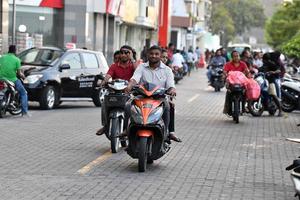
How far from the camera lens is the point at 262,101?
2150 cm

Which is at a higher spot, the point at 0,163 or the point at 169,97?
the point at 169,97

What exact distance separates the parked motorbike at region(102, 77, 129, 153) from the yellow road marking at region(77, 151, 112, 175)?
0.26 meters

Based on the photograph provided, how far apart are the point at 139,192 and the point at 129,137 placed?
1733 mm

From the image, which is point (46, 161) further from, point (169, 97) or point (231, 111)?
point (231, 111)

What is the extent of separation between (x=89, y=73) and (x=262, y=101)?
492cm

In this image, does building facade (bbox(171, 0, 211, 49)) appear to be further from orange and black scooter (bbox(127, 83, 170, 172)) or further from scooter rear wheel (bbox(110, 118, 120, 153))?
orange and black scooter (bbox(127, 83, 170, 172))

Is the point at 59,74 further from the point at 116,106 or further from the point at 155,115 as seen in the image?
the point at 155,115

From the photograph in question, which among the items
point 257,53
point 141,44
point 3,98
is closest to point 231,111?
point 3,98

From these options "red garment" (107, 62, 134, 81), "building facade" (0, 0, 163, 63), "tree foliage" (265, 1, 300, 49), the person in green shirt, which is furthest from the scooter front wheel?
"tree foliage" (265, 1, 300, 49)

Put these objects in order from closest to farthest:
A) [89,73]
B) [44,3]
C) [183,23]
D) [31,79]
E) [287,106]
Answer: [31,79]
[89,73]
[287,106]
[44,3]
[183,23]

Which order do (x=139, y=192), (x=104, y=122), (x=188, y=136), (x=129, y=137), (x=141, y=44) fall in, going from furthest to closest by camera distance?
1. (x=141, y=44)
2. (x=188, y=136)
3. (x=104, y=122)
4. (x=129, y=137)
5. (x=139, y=192)

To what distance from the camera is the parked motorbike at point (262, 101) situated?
2130 centimetres

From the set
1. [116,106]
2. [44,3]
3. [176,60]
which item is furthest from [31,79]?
[176,60]

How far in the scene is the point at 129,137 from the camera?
425 inches
